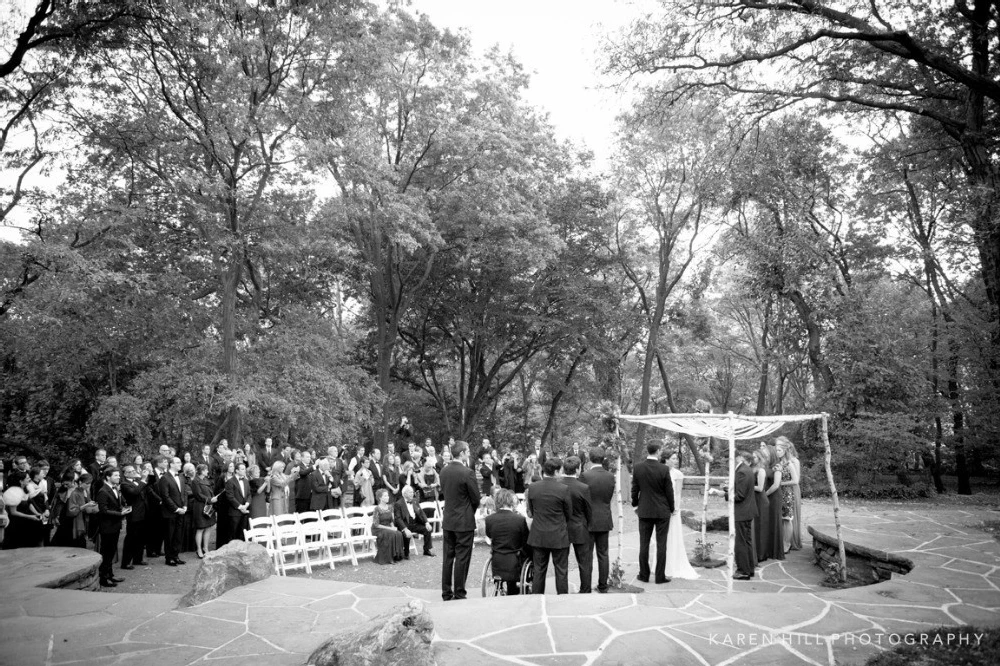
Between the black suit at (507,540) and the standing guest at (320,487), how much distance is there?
593 centimetres

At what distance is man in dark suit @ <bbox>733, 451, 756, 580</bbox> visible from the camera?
323 inches

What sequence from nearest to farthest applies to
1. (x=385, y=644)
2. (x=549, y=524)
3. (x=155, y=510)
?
(x=385, y=644) < (x=549, y=524) < (x=155, y=510)

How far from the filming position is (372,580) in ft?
29.5

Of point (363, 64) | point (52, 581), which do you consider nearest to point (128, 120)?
point (363, 64)

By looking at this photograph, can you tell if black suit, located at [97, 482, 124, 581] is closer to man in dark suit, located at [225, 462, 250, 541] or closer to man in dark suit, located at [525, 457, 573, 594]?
man in dark suit, located at [225, 462, 250, 541]

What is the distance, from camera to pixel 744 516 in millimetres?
8305

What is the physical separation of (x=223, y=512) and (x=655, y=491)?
7178mm

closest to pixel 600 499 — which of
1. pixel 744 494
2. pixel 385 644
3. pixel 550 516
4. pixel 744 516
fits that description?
pixel 550 516

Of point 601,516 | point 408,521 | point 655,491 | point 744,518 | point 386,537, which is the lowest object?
point 386,537

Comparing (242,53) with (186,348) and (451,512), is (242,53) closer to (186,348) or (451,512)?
(186,348)

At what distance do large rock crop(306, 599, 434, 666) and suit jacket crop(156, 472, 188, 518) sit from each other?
647cm

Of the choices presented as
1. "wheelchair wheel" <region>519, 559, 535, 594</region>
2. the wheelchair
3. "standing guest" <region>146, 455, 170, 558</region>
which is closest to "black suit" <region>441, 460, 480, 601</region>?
the wheelchair

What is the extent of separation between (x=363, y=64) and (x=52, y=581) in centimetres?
1163

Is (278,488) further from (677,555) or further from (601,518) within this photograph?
(677,555)
